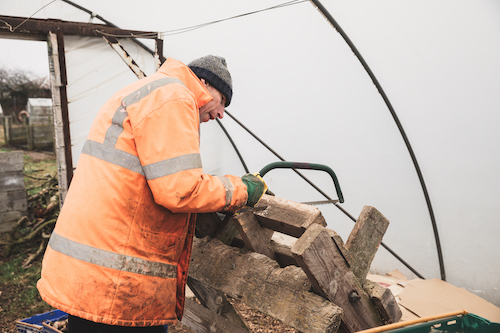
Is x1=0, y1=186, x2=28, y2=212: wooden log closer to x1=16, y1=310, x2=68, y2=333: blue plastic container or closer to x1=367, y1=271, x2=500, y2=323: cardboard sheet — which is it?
x1=16, y1=310, x2=68, y2=333: blue plastic container

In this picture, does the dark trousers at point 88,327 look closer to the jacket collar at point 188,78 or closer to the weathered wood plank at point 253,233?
the weathered wood plank at point 253,233

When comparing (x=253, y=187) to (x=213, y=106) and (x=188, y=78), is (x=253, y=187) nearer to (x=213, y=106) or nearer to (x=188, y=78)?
(x=213, y=106)

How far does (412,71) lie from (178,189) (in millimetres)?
2535

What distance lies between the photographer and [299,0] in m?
3.03

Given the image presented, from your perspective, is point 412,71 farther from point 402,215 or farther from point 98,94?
point 98,94

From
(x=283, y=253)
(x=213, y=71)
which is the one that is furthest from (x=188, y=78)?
(x=283, y=253)

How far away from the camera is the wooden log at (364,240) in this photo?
169 cm

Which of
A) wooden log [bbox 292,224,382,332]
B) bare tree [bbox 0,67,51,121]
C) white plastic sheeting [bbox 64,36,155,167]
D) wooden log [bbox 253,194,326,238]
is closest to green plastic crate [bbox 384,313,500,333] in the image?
wooden log [bbox 292,224,382,332]

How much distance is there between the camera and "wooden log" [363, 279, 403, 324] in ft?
5.40

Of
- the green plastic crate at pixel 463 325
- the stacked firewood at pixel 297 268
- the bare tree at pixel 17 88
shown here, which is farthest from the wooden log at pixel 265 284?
the bare tree at pixel 17 88

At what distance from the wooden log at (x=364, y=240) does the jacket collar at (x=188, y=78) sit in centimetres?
92

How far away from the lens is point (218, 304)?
2213 millimetres

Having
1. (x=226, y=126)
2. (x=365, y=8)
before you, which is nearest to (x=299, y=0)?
(x=365, y=8)

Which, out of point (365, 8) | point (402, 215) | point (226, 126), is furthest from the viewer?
point (226, 126)
